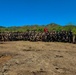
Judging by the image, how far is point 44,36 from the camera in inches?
1345

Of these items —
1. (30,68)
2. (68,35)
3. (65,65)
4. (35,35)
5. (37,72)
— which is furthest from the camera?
(35,35)

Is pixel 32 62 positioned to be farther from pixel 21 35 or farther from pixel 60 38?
pixel 21 35

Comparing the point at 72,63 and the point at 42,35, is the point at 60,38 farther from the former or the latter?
the point at 72,63

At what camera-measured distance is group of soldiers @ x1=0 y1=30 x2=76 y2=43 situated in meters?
32.3

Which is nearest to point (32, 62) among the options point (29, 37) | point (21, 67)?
point (21, 67)

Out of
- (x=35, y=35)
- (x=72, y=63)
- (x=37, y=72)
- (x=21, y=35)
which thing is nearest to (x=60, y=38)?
(x=35, y=35)

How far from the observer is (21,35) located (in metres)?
35.8

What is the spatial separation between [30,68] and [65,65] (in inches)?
88.7

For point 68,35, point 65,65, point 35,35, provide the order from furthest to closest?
1. point 35,35
2. point 68,35
3. point 65,65

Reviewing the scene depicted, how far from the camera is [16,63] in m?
14.2

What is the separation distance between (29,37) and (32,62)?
20.8 m

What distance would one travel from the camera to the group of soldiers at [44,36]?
3234 cm

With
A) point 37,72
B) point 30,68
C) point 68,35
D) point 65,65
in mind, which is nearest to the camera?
point 37,72

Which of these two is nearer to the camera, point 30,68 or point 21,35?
point 30,68
